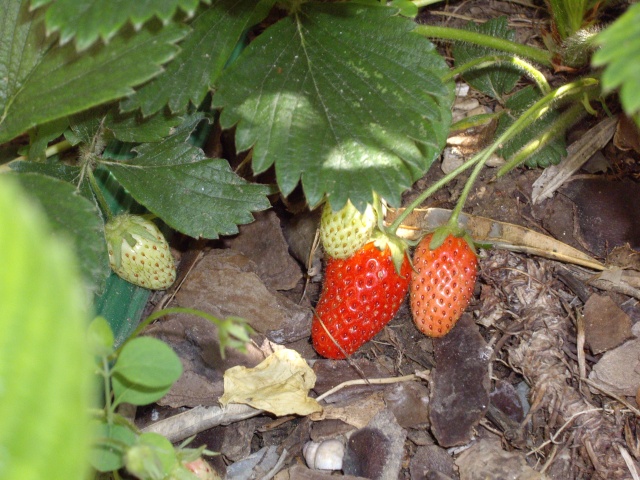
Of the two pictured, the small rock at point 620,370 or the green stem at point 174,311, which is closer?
the green stem at point 174,311

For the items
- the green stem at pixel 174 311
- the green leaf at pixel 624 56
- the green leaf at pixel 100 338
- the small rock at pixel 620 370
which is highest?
the green leaf at pixel 624 56

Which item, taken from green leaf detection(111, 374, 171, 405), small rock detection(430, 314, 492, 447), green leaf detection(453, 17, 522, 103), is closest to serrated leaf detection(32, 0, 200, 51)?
green leaf detection(111, 374, 171, 405)

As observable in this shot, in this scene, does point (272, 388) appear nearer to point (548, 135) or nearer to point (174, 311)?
point (174, 311)

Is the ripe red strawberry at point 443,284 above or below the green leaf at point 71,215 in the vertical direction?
below

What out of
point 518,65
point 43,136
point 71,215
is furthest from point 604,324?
point 43,136

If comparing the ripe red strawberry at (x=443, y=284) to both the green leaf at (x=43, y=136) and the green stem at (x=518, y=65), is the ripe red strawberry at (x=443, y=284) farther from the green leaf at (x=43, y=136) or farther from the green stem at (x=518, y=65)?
the green leaf at (x=43, y=136)

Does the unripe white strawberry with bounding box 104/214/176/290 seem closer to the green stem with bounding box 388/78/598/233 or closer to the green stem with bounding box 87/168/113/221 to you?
the green stem with bounding box 87/168/113/221

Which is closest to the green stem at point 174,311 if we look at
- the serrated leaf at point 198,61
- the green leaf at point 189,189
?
the green leaf at point 189,189
